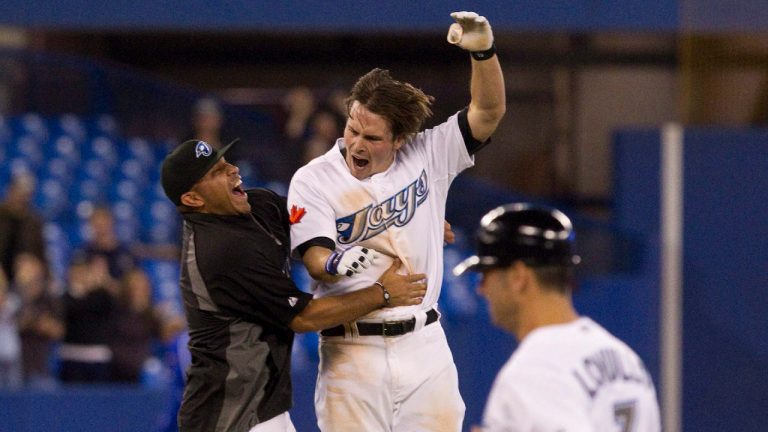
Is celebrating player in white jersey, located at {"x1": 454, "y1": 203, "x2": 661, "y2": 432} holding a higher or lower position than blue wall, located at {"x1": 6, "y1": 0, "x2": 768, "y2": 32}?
lower

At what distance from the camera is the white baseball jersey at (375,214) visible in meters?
4.32

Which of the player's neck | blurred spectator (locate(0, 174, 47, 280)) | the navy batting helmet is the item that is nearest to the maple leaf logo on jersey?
the navy batting helmet

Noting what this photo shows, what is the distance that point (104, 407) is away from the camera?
704cm

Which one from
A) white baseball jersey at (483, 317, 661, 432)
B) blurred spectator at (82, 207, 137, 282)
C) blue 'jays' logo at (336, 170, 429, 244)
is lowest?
blurred spectator at (82, 207, 137, 282)

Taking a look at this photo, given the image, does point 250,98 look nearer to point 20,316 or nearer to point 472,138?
point 20,316

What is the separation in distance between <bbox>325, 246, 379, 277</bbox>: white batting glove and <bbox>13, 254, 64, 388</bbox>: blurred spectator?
440 centimetres

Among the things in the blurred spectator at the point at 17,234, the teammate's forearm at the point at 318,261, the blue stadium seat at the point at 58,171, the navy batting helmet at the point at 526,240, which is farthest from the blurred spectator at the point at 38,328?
the navy batting helmet at the point at 526,240

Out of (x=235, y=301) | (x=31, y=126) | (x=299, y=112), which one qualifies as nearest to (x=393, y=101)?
(x=235, y=301)

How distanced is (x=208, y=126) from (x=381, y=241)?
565 cm

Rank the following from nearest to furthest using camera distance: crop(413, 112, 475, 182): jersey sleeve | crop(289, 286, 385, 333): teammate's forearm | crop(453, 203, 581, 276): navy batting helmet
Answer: crop(453, 203, 581, 276): navy batting helmet, crop(289, 286, 385, 333): teammate's forearm, crop(413, 112, 475, 182): jersey sleeve

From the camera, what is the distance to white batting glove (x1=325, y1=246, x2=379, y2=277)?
4.07 metres

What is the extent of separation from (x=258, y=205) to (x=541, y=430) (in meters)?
Result: 1.96

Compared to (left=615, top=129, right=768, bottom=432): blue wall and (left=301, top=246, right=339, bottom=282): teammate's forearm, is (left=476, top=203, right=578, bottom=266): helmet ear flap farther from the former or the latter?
(left=615, top=129, right=768, bottom=432): blue wall

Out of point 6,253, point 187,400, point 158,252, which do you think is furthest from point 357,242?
point 158,252
